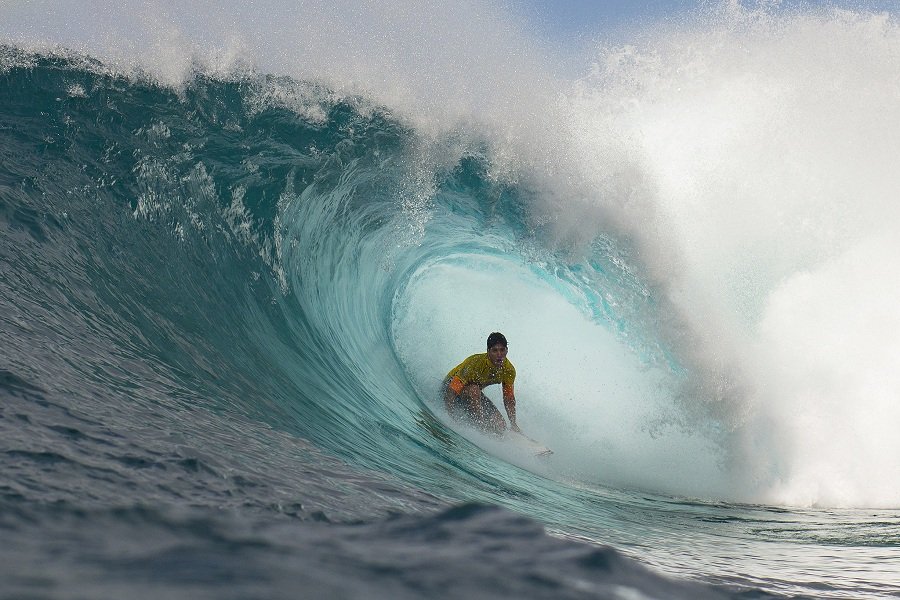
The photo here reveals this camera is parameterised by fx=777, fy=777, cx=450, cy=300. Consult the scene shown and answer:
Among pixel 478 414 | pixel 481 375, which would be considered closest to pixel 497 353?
pixel 481 375

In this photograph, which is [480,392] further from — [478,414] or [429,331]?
[429,331]

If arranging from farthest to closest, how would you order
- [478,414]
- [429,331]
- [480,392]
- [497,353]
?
1. [429,331]
2. [480,392]
3. [478,414]
4. [497,353]

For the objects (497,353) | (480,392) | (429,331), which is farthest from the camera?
(429,331)

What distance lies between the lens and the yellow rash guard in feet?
28.0

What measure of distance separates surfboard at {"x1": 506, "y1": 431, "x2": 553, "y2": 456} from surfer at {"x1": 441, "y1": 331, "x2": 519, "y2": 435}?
9cm

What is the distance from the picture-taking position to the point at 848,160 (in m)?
12.6

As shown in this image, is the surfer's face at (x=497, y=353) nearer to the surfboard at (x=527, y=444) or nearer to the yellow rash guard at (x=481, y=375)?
the yellow rash guard at (x=481, y=375)

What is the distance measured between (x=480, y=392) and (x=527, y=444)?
0.78m

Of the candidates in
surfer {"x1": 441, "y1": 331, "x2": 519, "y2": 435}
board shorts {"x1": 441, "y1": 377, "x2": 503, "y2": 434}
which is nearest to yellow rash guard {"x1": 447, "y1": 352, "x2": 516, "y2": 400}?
surfer {"x1": 441, "y1": 331, "x2": 519, "y2": 435}

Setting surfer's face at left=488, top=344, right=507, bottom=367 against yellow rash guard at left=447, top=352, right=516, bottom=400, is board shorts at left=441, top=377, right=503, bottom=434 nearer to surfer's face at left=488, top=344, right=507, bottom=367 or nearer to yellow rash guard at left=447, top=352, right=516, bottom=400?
yellow rash guard at left=447, top=352, right=516, bottom=400

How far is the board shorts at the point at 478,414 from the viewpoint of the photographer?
833 centimetres

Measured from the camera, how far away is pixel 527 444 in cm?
818

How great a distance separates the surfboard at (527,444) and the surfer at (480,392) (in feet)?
0.31

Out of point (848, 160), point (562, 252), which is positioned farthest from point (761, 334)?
point (848, 160)
